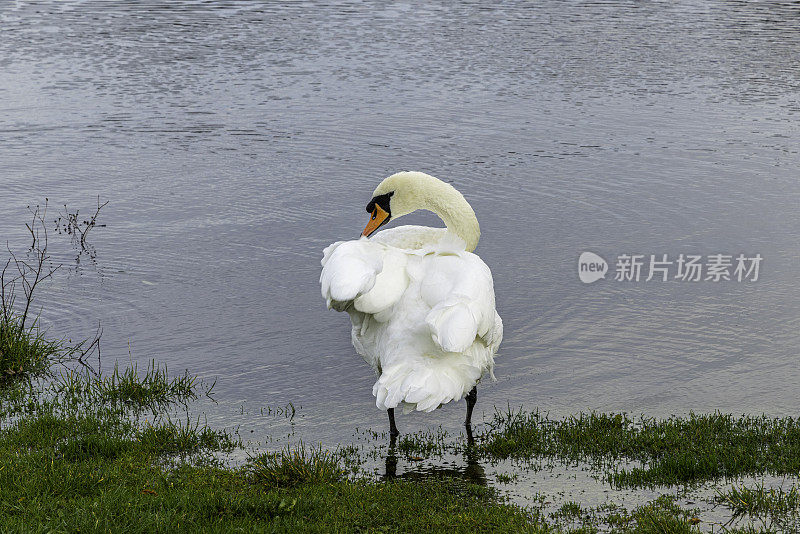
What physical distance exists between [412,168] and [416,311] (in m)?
8.43

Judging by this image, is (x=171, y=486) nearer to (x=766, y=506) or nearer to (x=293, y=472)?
(x=293, y=472)

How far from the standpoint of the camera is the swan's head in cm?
827

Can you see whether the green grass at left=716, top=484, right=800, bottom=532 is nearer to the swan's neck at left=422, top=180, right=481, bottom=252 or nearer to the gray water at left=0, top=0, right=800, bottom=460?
the gray water at left=0, top=0, right=800, bottom=460

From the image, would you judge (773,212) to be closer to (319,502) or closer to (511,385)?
(511,385)

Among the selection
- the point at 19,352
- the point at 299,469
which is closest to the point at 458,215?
the point at 299,469

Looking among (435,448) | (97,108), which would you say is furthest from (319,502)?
(97,108)

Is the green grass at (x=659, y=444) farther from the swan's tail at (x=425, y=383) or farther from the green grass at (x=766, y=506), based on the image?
the swan's tail at (x=425, y=383)

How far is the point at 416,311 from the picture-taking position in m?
7.14

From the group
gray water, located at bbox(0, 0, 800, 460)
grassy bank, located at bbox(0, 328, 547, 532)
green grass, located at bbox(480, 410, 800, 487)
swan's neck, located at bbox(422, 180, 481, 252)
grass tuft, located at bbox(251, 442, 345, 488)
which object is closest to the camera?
grassy bank, located at bbox(0, 328, 547, 532)

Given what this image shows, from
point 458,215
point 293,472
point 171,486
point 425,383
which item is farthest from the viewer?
point 458,215

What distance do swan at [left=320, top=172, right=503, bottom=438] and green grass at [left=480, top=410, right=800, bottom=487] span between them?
573 mm

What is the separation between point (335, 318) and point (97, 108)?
10.9 meters

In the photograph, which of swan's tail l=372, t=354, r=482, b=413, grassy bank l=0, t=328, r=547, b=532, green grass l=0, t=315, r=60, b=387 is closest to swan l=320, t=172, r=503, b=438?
swan's tail l=372, t=354, r=482, b=413

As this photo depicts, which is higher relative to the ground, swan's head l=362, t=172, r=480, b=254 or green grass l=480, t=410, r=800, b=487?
swan's head l=362, t=172, r=480, b=254
